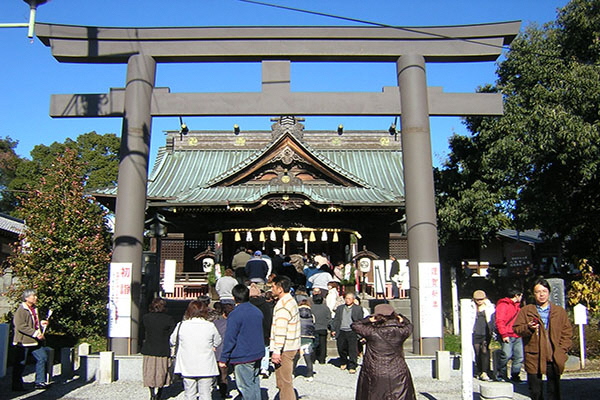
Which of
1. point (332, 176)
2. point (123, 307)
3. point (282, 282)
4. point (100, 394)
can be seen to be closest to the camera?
point (282, 282)

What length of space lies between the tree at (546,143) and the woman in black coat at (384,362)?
376 inches

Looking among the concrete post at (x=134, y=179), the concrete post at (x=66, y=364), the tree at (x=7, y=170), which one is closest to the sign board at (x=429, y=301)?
the concrete post at (x=134, y=179)

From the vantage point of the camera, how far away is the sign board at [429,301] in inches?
373

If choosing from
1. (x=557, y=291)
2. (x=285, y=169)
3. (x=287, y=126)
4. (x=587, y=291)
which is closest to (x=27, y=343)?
(x=557, y=291)

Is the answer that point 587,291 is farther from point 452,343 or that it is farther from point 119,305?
point 119,305

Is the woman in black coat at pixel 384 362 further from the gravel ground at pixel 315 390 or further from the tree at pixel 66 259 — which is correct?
the tree at pixel 66 259

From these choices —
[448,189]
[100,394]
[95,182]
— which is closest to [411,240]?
[100,394]

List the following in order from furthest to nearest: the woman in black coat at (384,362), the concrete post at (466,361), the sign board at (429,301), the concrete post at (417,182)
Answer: the concrete post at (417,182), the sign board at (429,301), the concrete post at (466,361), the woman in black coat at (384,362)

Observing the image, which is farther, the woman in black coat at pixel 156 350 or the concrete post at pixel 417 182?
the concrete post at pixel 417 182

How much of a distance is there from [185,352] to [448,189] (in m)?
12.9

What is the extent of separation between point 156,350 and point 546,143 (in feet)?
35.4

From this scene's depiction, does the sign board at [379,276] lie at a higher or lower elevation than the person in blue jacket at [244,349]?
higher

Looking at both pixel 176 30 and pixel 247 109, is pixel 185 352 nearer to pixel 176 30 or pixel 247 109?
pixel 247 109

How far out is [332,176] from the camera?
19.4m
